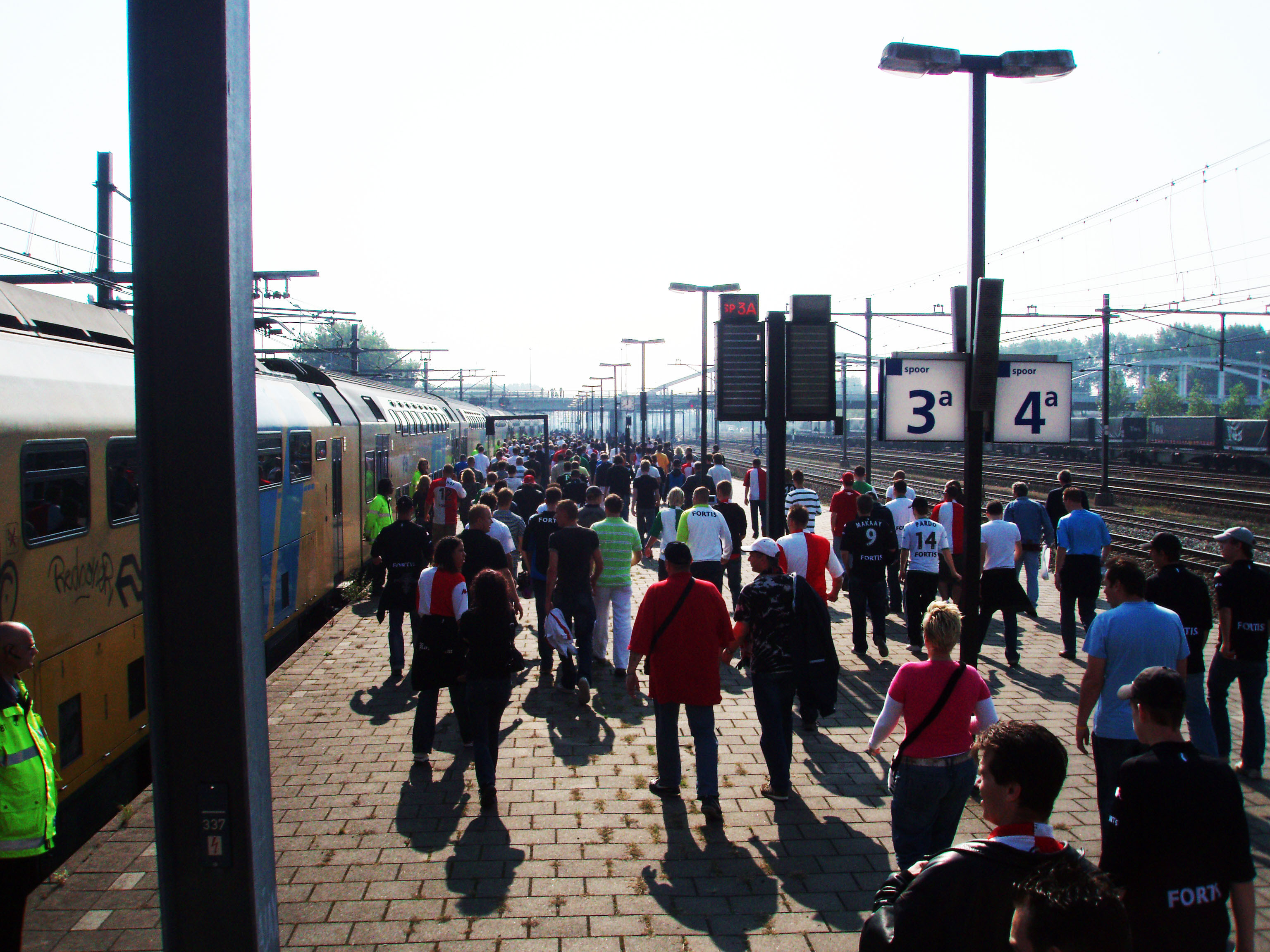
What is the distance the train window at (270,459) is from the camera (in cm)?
990

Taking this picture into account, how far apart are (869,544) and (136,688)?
269 inches

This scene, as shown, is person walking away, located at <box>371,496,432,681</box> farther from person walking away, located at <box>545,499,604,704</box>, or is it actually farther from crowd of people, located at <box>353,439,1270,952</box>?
person walking away, located at <box>545,499,604,704</box>

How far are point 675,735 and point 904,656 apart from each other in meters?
4.75

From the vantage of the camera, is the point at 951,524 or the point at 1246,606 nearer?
the point at 1246,606

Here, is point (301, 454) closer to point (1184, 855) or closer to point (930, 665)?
point (930, 665)

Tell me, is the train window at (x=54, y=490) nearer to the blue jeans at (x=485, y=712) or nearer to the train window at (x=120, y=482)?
the train window at (x=120, y=482)

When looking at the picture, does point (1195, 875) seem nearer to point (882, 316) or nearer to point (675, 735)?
point (675, 735)

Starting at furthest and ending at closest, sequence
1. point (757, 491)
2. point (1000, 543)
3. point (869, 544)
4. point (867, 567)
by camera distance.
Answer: point (757, 491), point (867, 567), point (869, 544), point (1000, 543)

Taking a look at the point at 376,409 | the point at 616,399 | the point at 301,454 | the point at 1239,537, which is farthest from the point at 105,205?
the point at 616,399

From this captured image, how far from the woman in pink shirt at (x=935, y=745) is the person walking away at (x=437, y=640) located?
3337 millimetres

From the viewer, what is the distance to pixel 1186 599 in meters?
6.14

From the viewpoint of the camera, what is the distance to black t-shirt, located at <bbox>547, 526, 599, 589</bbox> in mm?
8570

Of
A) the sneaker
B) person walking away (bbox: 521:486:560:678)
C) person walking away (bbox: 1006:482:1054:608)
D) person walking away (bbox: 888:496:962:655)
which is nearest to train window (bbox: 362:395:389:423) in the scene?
person walking away (bbox: 521:486:560:678)

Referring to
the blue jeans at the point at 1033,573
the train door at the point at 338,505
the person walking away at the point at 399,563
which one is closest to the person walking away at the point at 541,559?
the person walking away at the point at 399,563
